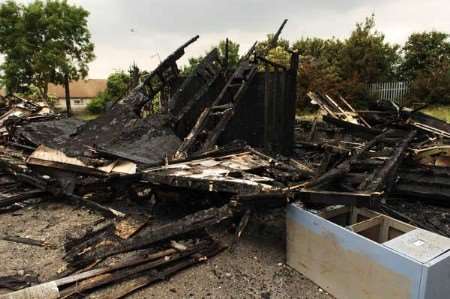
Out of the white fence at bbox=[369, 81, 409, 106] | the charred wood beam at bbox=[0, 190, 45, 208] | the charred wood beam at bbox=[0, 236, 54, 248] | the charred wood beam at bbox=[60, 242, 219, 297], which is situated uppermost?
the white fence at bbox=[369, 81, 409, 106]

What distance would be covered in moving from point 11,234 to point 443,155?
625 centimetres

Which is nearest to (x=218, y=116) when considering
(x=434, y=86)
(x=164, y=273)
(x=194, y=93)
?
(x=194, y=93)

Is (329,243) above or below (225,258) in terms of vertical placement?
above

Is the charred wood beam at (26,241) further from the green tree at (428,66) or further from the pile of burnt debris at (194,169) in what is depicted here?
the green tree at (428,66)

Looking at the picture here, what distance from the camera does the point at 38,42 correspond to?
23.4 meters

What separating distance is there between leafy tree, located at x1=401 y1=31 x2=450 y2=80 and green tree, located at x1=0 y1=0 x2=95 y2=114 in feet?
76.3

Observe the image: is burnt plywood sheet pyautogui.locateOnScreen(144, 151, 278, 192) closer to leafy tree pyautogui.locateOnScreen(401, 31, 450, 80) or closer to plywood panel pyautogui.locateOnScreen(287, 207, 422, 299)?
plywood panel pyautogui.locateOnScreen(287, 207, 422, 299)

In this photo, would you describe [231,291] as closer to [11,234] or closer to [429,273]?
[429,273]

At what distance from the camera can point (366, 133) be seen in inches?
261

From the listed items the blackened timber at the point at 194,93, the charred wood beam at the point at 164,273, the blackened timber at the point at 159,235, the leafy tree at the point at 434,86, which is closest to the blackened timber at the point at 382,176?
the blackened timber at the point at 159,235

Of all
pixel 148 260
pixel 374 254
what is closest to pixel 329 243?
pixel 374 254

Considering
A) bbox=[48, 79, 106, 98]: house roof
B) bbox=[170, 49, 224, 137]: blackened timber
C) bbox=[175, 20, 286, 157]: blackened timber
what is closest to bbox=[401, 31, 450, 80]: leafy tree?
bbox=[175, 20, 286, 157]: blackened timber

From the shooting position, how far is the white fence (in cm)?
1587

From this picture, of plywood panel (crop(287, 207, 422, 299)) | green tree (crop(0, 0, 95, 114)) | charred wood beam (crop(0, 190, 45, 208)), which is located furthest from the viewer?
green tree (crop(0, 0, 95, 114))
